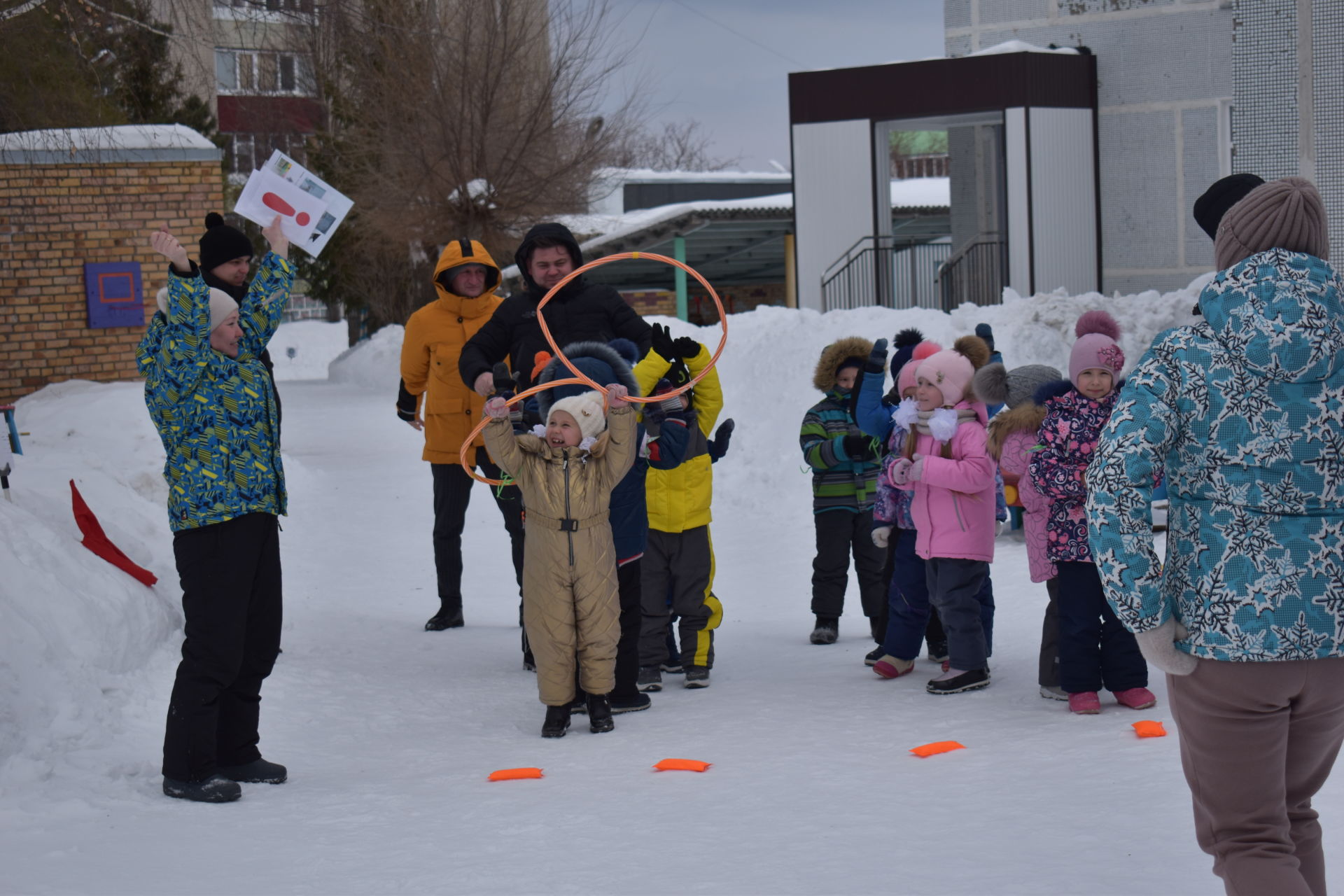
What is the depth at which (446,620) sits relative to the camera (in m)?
8.17

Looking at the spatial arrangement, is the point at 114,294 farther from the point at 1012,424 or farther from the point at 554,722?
the point at 1012,424

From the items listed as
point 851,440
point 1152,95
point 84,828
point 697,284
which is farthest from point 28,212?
point 697,284

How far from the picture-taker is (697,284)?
33875 millimetres

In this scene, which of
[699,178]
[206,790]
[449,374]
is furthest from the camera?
[699,178]

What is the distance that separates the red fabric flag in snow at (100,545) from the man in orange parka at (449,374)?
1.63 metres

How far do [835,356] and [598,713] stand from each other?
8.36 ft

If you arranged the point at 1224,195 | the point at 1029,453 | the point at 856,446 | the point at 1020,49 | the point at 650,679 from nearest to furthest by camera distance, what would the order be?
the point at 1224,195, the point at 1029,453, the point at 650,679, the point at 856,446, the point at 1020,49

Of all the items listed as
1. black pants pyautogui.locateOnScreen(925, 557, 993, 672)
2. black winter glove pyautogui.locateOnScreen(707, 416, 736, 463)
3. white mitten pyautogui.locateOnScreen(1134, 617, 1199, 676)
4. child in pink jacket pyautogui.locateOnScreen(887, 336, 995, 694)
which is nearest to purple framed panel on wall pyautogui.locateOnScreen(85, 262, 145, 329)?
black winter glove pyautogui.locateOnScreen(707, 416, 736, 463)

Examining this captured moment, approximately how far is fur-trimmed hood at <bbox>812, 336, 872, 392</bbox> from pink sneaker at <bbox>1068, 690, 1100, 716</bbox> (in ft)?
7.27

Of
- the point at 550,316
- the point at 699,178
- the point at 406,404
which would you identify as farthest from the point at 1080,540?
the point at 699,178

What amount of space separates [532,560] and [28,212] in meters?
11.3

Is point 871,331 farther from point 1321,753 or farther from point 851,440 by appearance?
point 1321,753

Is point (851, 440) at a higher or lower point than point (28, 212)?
lower

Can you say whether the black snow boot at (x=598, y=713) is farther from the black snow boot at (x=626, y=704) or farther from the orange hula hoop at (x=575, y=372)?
the orange hula hoop at (x=575, y=372)
